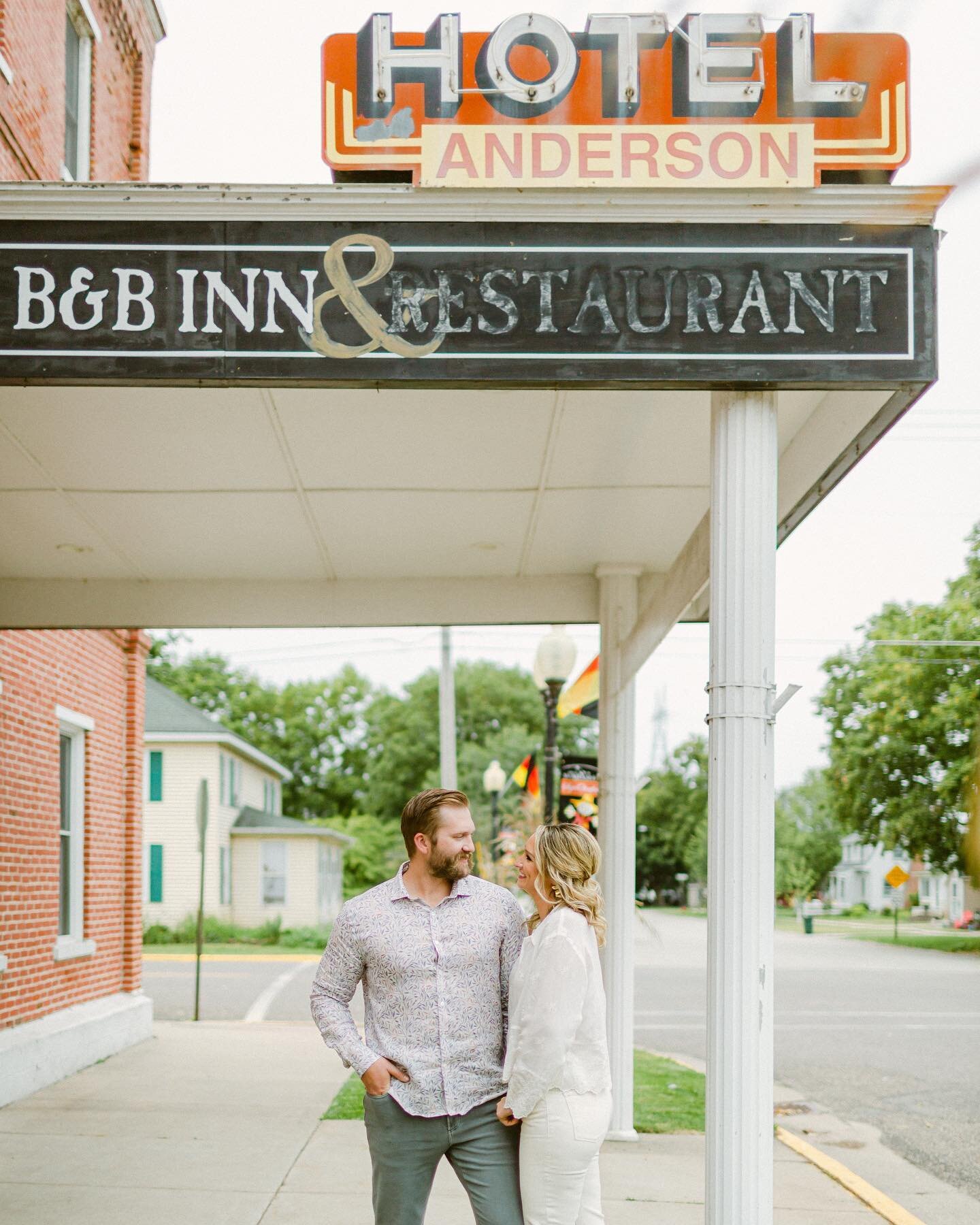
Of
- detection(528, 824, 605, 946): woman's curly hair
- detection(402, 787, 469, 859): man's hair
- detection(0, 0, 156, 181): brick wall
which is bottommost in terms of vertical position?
detection(528, 824, 605, 946): woman's curly hair

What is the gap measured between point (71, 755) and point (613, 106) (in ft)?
30.6

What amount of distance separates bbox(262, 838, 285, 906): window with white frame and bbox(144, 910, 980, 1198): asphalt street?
932 centimetres

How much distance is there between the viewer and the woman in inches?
153

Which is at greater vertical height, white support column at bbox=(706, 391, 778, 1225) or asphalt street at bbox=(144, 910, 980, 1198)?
white support column at bbox=(706, 391, 778, 1225)

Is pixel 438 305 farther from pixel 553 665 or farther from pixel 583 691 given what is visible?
pixel 553 665

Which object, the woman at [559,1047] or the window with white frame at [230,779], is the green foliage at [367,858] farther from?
the woman at [559,1047]

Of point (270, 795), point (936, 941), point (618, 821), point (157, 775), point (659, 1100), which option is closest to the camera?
point (618, 821)

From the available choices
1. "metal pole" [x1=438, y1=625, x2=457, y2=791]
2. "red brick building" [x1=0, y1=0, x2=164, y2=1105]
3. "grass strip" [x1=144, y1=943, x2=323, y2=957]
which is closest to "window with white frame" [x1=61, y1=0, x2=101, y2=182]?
"red brick building" [x1=0, y1=0, x2=164, y2=1105]

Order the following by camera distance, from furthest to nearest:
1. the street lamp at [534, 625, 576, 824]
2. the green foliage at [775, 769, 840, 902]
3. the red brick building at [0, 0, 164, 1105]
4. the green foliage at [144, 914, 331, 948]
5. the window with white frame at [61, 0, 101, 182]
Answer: the green foliage at [775, 769, 840, 902] < the green foliage at [144, 914, 331, 948] < the street lamp at [534, 625, 576, 824] < the window with white frame at [61, 0, 101, 182] < the red brick building at [0, 0, 164, 1105]

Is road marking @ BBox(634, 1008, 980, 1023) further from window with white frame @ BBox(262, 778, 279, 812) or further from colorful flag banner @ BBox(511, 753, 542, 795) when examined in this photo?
window with white frame @ BBox(262, 778, 279, 812)

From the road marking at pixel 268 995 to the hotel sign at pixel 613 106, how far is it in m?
14.4

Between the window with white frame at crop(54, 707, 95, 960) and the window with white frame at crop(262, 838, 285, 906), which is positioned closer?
the window with white frame at crop(54, 707, 95, 960)

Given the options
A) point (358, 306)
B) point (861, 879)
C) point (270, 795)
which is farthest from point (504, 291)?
point (861, 879)

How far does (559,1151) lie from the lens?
3.93 metres
